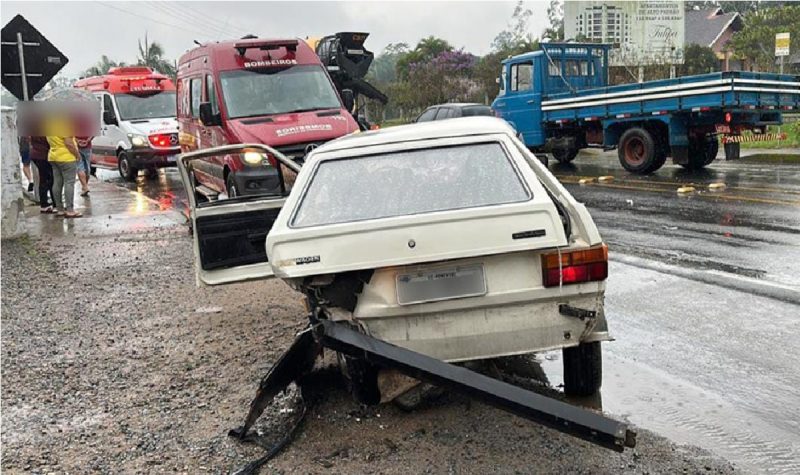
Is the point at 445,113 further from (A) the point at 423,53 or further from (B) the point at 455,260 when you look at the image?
(A) the point at 423,53

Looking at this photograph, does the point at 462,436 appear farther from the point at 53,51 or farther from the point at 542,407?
the point at 53,51

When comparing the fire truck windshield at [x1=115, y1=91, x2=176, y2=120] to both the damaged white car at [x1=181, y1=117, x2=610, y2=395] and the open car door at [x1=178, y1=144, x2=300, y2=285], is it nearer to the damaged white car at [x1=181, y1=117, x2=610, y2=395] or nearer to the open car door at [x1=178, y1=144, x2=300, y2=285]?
the open car door at [x1=178, y1=144, x2=300, y2=285]

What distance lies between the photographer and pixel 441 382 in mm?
3506

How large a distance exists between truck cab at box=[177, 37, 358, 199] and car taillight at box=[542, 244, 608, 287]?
6.30 metres

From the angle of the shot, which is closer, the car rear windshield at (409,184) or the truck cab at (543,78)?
the car rear windshield at (409,184)

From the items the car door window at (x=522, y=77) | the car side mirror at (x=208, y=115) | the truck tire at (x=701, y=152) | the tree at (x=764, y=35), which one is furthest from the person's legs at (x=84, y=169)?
the tree at (x=764, y=35)

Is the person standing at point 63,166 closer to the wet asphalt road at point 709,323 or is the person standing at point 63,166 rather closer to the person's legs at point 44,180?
the person's legs at point 44,180

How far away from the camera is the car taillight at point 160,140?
1864cm

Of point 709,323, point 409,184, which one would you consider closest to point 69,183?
point 409,184

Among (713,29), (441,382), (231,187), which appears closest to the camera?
(441,382)

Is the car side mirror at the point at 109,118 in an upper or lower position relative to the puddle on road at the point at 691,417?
upper

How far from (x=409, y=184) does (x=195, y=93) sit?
8.54 meters

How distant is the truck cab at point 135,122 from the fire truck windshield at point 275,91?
806 cm

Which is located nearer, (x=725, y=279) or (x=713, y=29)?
(x=725, y=279)
